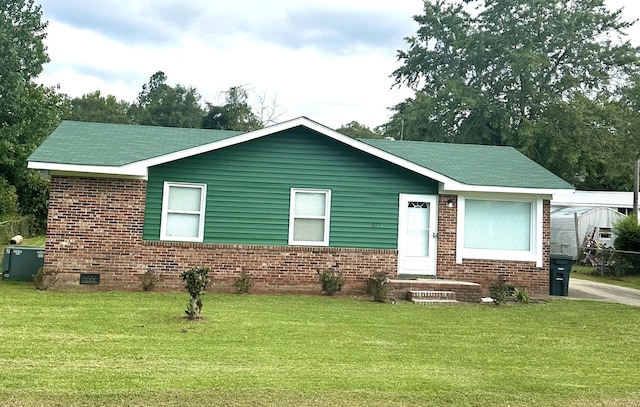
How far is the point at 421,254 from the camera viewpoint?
44.4ft

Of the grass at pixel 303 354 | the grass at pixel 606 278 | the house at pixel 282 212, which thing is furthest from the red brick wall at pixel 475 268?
the grass at pixel 606 278

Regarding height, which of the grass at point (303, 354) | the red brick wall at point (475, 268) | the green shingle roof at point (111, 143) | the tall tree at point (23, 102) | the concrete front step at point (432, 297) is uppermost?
the tall tree at point (23, 102)

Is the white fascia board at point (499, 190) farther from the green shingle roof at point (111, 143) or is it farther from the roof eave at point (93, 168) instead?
the roof eave at point (93, 168)

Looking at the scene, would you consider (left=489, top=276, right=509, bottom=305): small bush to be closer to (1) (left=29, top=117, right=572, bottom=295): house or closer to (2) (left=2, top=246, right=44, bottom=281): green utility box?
(1) (left=29, top=117, right=572, bottom=295): house

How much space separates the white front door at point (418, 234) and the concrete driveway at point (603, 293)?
370 centimetres

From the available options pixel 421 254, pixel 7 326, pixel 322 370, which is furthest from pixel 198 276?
pixel 421 254

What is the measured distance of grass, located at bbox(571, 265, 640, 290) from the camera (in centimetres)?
1822

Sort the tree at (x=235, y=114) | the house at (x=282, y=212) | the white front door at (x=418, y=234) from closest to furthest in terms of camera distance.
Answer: the house at (x=282, y=212) → the white front door at (x=418, y=234) → the tree at (x=235, y=114)

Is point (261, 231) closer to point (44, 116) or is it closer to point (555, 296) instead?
point (555, 296)

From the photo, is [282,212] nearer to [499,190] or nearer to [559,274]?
[499,190]

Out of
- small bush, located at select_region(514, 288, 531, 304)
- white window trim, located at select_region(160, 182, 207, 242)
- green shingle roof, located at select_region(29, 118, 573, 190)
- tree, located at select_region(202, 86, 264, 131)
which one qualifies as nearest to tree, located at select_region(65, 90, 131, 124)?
tree, located at select_region(202, 86, 264, 131)

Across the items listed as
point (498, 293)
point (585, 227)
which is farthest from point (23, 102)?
point (585, 227)

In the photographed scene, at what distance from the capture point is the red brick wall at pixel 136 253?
1212 centimetres

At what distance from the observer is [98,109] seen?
59.8 metres
